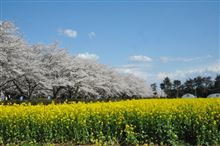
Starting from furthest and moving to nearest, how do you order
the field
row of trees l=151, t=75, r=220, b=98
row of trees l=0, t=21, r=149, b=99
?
row of trees l=151, t=75, r=220, b=98
row of trees l=0, t=21, r=149, b=99
the field

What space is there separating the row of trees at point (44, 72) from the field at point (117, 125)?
45.6 feet

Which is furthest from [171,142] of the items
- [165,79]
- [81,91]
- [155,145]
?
[165,79]

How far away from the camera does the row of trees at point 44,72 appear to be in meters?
25.6

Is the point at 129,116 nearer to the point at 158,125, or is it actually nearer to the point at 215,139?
the point at 158,125

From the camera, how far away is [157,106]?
11000 mm

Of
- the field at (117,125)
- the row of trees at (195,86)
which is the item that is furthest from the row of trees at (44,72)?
the row of trees at (195,86)

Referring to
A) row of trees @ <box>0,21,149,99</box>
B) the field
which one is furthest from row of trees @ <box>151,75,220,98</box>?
the field

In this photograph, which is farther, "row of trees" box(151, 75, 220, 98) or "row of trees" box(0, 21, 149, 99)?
"row of trees" box(151, 75, 220, 98)

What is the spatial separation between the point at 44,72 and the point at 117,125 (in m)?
22.7

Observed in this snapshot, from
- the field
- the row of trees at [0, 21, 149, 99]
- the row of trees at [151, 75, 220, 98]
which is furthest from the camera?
the row of trees at [151, 75, 220, 98]

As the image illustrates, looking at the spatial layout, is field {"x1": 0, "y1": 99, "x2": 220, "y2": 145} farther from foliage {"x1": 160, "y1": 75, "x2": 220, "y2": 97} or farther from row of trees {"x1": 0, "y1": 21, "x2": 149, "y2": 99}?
foliage {"x1": 160, "y1": 75, "x2": 220, "y2": 97}

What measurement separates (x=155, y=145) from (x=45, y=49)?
27182 millimetres

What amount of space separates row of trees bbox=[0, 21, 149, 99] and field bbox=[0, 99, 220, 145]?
13895mm

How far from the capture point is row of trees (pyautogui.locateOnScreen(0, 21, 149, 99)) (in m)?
25.6
